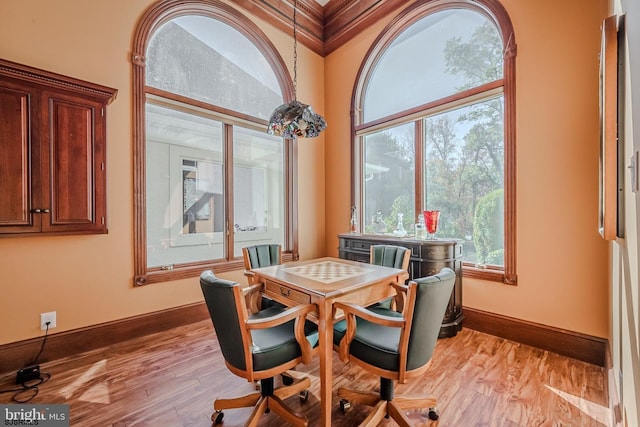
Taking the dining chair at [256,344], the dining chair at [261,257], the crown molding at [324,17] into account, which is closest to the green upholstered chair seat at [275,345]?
the dining chair at [256,344]

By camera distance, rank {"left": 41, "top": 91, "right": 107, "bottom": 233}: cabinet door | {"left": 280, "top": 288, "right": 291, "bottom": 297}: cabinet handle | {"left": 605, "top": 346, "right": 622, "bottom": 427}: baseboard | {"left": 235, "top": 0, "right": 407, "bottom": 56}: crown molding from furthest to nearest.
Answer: {"left": 235, "top": 0, "right": 407, "bottom": 56}: crown molding < {"left": 41, "top": 91, "right": 107, "bottom": 233}: cabinet door < {"left": 280, "top": 288, "right": 291, "bottom": 297}: cabinet handle < {"left": 605, "top": 346, "right": 622, "bottom": 427}: baseboard

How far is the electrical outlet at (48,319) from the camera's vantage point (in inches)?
91.9

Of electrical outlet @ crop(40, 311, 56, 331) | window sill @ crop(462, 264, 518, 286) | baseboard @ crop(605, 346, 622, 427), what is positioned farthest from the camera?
window sill @ crop(462, 264, 518, 286)

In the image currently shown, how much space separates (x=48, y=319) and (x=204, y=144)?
226 cm

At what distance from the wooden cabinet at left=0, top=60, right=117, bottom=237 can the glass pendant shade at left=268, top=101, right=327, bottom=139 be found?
5.24 ft

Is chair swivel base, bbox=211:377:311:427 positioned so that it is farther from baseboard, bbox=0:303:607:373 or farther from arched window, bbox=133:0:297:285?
arched window, bbox=133:0:297:285

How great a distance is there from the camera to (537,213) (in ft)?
8.36

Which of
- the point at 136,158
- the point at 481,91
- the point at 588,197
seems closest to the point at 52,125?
the point at 136,158

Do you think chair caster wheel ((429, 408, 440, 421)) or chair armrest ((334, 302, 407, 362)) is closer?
chair armrest ((334, 302, 407, 362))

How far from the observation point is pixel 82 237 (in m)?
2.52

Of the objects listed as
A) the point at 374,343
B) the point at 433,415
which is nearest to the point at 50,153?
the point at 374,343

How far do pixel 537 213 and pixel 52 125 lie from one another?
417 centimetres

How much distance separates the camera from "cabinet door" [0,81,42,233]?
6.65 feet

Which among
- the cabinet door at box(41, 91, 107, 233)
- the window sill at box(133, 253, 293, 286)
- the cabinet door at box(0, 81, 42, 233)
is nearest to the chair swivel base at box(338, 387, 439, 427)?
the window sill at box(133, 253, 293, 286)
